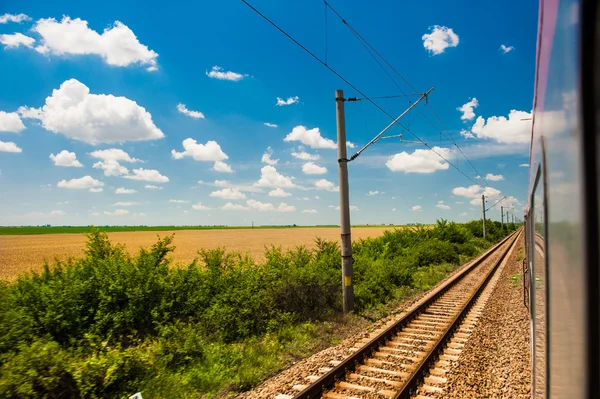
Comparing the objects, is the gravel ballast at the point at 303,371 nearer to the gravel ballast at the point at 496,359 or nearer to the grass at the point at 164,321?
the grass at the point at 164,321

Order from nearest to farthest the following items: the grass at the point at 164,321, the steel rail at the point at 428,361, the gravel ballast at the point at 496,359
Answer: the steel rail at the point at 428,361 → the gravel ballast at the point at 496,359 → the grass at the point at 164,321

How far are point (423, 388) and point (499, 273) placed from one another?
643 inches

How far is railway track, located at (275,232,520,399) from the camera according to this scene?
615 centimetres

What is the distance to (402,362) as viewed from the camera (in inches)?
292

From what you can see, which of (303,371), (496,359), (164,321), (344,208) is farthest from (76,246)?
(496,359)

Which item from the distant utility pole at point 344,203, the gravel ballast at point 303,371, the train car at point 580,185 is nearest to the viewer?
the train car at point 580,185

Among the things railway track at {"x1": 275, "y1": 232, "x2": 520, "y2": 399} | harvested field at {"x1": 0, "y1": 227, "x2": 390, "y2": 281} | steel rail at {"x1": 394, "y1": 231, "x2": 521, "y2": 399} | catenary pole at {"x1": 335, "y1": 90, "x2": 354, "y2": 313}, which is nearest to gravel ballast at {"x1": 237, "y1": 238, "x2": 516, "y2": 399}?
railway track at {"x1": 275, "y1": 232, "x2": 520, "y2": 399}

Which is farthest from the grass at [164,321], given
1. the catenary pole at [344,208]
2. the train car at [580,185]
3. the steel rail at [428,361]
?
the train car at [580,185]

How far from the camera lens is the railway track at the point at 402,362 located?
6152 mm

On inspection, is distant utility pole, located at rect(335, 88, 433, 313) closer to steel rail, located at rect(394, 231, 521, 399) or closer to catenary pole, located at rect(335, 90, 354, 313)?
catenary pole, located at rect(335, 90, 354, 313)

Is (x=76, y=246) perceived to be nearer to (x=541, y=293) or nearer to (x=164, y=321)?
(x=164, y=321)

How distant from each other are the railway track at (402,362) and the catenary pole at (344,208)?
1.97 meters

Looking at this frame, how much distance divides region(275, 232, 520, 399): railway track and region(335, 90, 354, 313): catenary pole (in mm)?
1974

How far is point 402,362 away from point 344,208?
5.12 m
